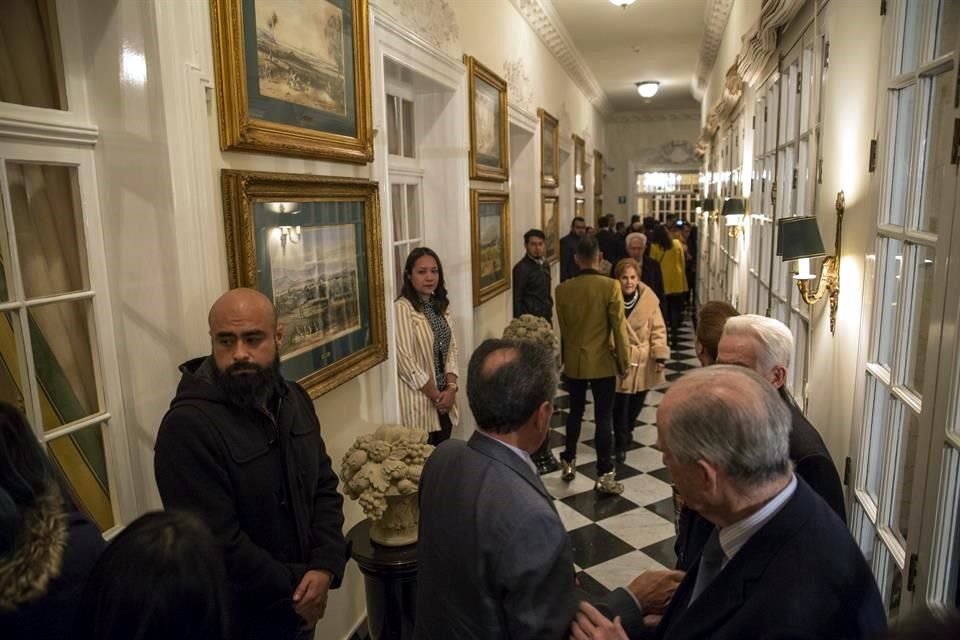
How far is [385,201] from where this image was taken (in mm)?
3176

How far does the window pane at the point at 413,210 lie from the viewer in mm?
4277

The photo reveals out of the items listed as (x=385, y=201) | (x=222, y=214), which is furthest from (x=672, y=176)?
(x=222, y=214)

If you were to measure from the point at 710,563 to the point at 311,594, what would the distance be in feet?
3.77

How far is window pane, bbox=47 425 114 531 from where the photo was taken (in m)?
1.71

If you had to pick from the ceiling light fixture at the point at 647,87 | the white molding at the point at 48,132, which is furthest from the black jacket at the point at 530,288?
the ceiling light fixture at the point at 647,87

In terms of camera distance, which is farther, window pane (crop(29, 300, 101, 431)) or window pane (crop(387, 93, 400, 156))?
window pane (crop(387, 93, 400, 156))

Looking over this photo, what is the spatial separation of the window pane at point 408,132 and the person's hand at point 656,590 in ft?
10.4

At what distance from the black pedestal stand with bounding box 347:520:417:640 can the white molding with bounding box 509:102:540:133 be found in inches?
168

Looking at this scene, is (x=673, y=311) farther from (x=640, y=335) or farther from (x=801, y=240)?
(x=801, y=240)

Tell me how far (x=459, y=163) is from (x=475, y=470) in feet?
10.5

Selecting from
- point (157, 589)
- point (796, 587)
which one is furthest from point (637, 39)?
point (157, 589)

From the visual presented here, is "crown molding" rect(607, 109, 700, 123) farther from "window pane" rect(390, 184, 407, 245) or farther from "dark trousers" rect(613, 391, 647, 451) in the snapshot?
"window pane" rect(390, 184, 407, 245)

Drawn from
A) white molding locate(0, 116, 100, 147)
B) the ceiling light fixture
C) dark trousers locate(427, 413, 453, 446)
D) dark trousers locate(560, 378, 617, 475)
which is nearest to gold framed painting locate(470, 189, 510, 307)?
dark trousers locate(560, 378, 617, 475)

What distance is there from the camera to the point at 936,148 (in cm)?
175
